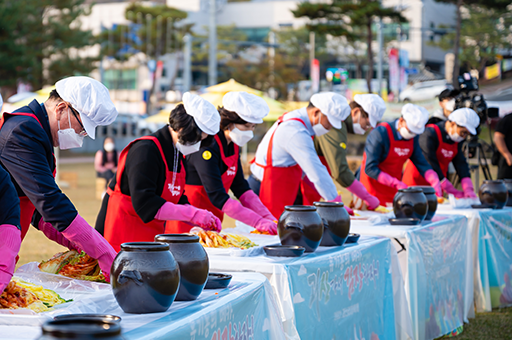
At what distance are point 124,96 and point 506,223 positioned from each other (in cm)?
4940

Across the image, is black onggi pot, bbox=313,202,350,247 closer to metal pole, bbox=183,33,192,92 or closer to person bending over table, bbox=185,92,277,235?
person bending over table, bbox=185,92,277,235

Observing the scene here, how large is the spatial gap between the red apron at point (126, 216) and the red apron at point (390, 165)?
253 centimetres

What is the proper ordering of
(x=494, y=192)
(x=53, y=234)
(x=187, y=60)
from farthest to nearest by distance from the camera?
(x=187, y=60) < (x=494, y=192) < (x=53, y=234)

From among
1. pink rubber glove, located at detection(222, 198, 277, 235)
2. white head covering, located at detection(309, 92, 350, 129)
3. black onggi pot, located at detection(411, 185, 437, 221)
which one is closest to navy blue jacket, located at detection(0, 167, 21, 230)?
pink rubber glove, located at detection(222, 198, 277, 235)

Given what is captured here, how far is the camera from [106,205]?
10.0 ft

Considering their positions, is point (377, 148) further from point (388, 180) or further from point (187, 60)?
point (187, 60)

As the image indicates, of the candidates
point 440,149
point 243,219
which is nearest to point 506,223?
point 440,149

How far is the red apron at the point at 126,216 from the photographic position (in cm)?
296

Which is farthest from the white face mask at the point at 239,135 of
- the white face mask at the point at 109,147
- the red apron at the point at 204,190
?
the white face mask at the point at 109,147

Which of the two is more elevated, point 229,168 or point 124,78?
point 229,168

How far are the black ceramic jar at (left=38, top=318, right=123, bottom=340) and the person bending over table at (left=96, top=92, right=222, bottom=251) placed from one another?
1.52m

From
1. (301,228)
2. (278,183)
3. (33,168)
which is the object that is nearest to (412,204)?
(278,183)

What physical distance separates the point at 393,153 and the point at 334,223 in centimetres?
249

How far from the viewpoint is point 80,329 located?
118 cm
